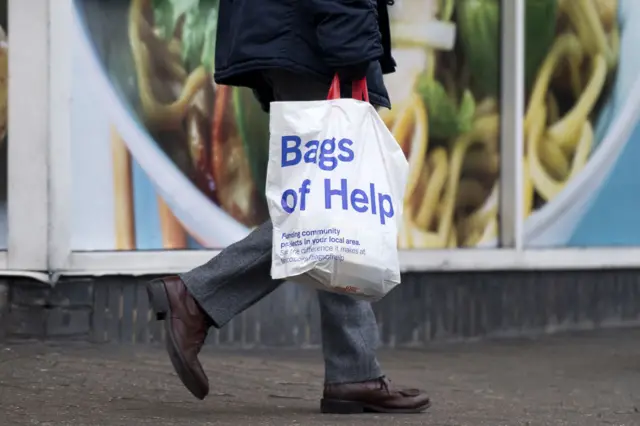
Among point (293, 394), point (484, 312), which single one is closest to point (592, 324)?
point (484, 312)

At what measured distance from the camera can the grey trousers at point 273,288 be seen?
4.06m

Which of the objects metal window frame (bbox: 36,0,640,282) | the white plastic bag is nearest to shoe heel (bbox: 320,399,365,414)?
the white plastic bag

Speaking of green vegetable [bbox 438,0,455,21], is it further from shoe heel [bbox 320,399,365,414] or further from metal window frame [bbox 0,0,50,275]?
shoe heel [bbox 320,399,365,414]

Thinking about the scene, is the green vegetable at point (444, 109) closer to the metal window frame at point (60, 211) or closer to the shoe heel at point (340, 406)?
the metal window frame at point (60, 211)

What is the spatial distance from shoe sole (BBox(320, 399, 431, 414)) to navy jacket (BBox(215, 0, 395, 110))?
962mm

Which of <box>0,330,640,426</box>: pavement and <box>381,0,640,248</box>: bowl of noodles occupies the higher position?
<box>381,0,640,248</box>: bowl of noodles

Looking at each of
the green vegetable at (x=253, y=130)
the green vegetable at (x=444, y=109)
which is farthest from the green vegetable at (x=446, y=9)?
the green vegetable at (x=253, y=130)

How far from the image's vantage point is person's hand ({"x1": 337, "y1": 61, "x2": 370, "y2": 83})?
385 centimetres

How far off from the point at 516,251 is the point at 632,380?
4.60 ft

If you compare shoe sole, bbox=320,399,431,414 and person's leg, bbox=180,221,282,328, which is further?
shoe sole, bbox=320,399,431,414

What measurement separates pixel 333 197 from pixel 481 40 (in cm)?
326

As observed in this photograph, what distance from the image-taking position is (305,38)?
393 cm

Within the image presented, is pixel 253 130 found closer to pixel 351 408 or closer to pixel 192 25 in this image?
pixel 192 25

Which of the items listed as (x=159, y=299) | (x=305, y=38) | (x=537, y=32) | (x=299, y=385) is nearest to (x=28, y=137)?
(x=299, y=385)
